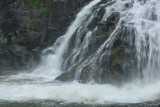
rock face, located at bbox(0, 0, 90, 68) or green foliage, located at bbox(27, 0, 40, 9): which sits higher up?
green foliage, located at bbox(27, 0, 40, 9)

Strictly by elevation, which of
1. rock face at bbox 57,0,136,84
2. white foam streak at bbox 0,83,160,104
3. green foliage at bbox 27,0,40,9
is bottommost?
white foam streak at bbox 0,83,160,104

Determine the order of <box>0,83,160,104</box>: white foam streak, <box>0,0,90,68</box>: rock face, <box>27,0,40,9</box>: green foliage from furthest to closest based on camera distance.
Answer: <box>27,0,40,9</box>: green foliage, <box>0,0,90,68</box>: rock face, <box>0,83,160,104</box>: white foam streak

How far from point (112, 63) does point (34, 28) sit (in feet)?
38.1

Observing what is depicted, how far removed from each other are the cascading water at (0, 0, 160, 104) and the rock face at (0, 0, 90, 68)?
5.36 m

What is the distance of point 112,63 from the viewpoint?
14.9m

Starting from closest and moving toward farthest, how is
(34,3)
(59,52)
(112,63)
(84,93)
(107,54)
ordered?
(84,93)
(112,63)
(107,54)
(59,52)
(34,3)

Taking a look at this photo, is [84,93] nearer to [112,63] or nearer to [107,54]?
[112,63]

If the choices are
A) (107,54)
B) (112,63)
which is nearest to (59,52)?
(107,54)

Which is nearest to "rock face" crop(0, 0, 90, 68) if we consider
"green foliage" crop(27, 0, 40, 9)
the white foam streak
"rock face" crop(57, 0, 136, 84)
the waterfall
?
"green foliage" crop(27, 0, 40, 9)

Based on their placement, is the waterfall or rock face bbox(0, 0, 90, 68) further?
rock face bbox(0, 0, 90, 68)

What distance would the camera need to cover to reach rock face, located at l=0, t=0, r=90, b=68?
24250 mm

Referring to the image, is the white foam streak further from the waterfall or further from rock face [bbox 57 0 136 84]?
the waterfall

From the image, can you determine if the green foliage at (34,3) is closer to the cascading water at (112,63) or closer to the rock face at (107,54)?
the cascading water at (112,63)

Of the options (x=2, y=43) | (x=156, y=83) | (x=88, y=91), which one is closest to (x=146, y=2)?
(x=156, y=83)
